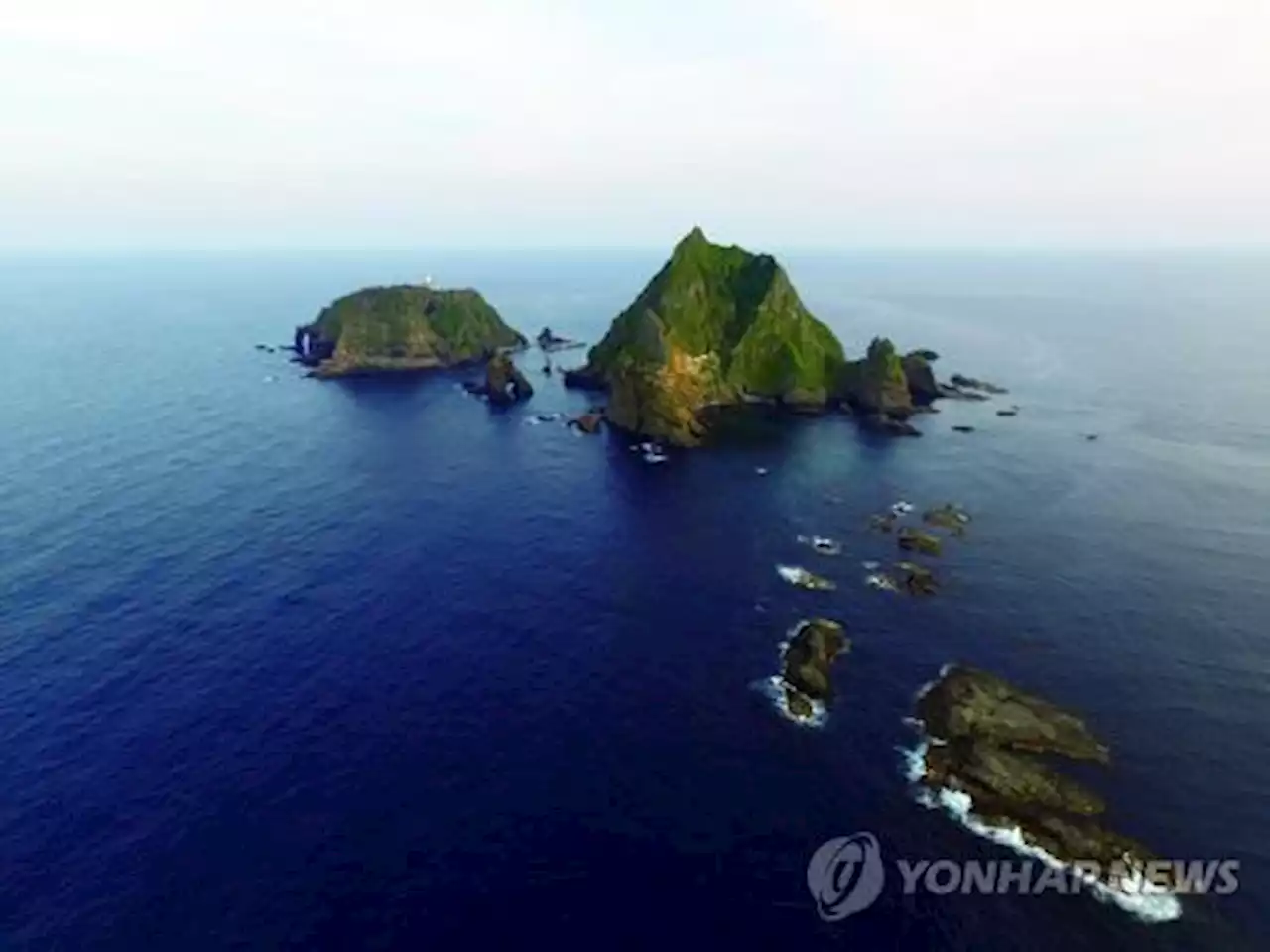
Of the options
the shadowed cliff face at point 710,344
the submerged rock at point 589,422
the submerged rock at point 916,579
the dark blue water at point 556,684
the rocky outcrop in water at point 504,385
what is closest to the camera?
the dark blue water at point 556,684

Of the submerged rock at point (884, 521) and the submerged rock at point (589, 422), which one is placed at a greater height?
the submerged rock at point (589, 422)

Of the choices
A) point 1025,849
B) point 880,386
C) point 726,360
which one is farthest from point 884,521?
point 726,360

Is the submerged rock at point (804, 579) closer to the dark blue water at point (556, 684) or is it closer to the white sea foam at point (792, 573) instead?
the white sea foam at point (792, 573)

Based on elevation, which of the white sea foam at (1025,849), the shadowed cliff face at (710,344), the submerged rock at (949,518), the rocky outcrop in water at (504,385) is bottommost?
the white sea foam at (1025,849)

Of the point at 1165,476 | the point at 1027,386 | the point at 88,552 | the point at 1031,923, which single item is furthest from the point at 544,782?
the point at 1027,386

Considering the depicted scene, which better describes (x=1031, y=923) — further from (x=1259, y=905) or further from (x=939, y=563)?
(x=939, y=563)

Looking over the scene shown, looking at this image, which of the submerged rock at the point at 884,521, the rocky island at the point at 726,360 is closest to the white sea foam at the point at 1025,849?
the submerged rock at the point at 884,521

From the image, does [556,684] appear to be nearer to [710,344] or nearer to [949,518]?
[949,518]

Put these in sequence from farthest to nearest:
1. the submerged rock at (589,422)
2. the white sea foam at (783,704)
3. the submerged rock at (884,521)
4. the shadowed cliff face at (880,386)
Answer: the shadowed cliff face at (880,386)
the submerged rock at (589,422)
the submerged rock at (884,521)
the white sea foam at (783,704)
